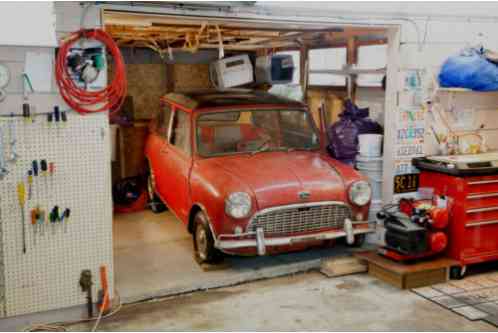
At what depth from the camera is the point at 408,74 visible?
5.16 meters

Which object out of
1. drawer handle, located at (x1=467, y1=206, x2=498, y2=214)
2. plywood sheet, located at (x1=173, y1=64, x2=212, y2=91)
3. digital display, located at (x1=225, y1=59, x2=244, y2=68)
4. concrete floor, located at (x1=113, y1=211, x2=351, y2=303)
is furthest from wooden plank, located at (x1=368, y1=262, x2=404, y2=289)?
plywood sheet, located at (x1=173, y1=64, x2=212, y2=91)

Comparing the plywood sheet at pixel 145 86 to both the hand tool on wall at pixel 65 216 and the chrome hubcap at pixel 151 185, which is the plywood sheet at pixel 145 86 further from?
the hand tool on wall at pixel 65 216

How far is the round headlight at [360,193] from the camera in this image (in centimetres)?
489

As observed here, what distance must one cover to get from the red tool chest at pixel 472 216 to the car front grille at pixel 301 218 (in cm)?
91

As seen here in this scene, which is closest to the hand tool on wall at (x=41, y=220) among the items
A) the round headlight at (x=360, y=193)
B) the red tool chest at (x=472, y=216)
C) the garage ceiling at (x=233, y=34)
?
the garage ceiling at (x=233, y=34)

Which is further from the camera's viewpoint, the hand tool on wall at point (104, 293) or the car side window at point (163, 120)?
the car side window at point (163, 120)

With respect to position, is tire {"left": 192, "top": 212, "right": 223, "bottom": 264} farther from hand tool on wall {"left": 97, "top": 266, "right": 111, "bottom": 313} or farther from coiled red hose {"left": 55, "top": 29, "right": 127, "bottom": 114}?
coiled red hose {"left": 55, "top": 29, "right": 127, "bottom": 114}

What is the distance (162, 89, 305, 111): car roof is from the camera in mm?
5543

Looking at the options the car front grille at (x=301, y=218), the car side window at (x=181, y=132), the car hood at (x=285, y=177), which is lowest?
the car front grille at (x=301, y=218)

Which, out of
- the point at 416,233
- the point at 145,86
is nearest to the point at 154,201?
the point at 145,86

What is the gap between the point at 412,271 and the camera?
453 cm

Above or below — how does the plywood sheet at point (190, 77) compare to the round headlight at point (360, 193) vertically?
above

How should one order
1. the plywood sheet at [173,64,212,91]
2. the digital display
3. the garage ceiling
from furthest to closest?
the plywood sheet at [173,64,212,91], the digital display, the garage ceiling

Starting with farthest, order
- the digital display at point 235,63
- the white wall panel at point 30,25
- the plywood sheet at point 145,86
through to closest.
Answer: the plywood sheet at point 145,86, the digital display at point 235,63, the white wall panel at point 30,25
